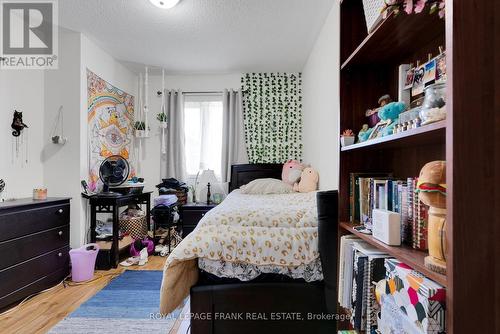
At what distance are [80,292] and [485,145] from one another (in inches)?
111

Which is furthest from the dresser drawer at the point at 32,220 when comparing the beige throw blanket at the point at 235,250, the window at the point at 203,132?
the window at the point at 203,132

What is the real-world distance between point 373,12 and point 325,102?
4.82 ft

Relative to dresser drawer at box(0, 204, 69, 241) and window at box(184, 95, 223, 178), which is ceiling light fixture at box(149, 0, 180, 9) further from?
dresser drawer at box(0, 204, 69, 241)

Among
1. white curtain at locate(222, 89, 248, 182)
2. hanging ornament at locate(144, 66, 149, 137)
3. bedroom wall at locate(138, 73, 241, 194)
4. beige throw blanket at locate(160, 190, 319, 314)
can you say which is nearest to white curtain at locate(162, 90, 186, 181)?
bedroom wall at locate(138, 73, 241, 194)

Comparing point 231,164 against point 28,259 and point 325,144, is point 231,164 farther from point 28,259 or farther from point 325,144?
point 28,259

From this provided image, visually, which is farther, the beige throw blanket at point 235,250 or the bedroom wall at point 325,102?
the bedroom wall at point 325,102

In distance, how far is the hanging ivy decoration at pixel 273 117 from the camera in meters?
3.70

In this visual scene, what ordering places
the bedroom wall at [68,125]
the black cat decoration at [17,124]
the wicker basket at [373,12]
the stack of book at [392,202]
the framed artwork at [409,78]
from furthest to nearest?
the bedroom wall at [68,125], the black cat decoration at [17,124], the framed artwork at [409,78], the wicker basket at [373,12], the stack of book at [392,202]

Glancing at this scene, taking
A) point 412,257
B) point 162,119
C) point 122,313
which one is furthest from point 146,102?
point 412,257

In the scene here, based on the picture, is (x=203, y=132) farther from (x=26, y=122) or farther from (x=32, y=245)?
(x=32, y=245)

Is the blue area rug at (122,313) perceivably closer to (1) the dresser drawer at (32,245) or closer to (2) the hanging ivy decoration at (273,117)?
(1) the dresser drawer at (32,245)

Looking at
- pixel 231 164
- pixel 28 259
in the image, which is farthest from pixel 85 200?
pixel 231 164

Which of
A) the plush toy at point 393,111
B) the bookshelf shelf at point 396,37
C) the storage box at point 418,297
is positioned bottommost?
the storage box at point 418,297

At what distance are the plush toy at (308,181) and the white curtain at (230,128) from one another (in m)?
1.27
